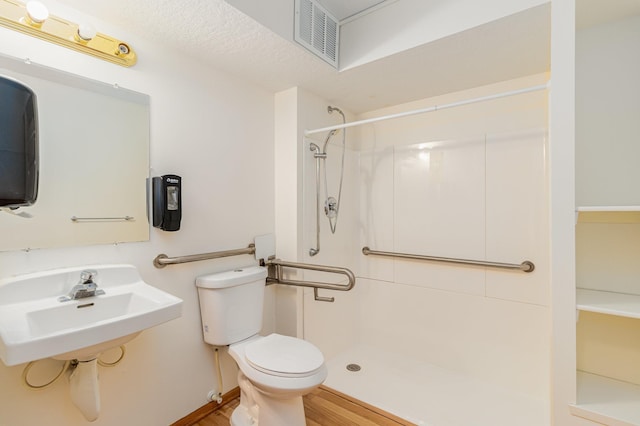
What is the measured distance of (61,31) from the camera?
48.4 inches

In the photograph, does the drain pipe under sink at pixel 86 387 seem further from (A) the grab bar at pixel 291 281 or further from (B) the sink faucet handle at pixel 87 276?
(A) the grab bar at pixel 291 281

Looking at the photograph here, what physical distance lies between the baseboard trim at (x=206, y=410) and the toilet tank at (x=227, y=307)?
415mm

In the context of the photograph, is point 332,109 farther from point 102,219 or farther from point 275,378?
point 275,378

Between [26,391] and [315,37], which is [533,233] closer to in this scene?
[315,37]

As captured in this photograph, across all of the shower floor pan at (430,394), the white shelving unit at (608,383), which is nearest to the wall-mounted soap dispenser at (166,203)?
the shower floor pan at (430,394)

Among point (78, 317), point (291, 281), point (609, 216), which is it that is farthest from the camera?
point (291, 281)

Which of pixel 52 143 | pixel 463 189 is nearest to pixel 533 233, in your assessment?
pixel 463 189

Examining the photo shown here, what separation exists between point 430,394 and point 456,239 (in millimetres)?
1070

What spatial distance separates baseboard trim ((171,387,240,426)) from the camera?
164 centimetres

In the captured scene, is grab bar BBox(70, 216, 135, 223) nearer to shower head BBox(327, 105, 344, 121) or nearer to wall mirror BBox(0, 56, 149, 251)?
wall mirror BBox(0, 56, 149, 251)

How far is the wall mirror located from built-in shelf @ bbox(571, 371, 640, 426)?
83.2 inches

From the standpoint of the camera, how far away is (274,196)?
2203 mm

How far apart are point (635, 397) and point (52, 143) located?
276 centimetres

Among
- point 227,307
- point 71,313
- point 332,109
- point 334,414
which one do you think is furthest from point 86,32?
point 334,414
